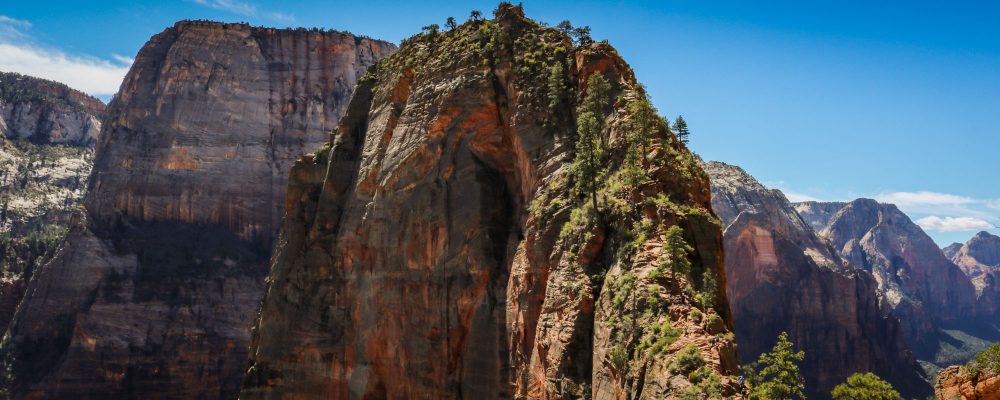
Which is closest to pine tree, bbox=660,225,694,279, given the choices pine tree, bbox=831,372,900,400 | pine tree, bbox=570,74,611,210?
pine tree, bbox=570,74,611,210

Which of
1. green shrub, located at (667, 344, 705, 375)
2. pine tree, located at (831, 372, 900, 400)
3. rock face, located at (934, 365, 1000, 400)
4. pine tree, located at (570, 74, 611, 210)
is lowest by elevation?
pine tree, located at (831, 372, 900, 400)

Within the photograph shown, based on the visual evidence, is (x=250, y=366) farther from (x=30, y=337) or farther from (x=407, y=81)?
(x=30, y=337)

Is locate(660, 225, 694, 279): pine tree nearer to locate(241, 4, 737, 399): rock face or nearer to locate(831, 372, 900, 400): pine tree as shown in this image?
locate(241, 4, 737, 399): rock face

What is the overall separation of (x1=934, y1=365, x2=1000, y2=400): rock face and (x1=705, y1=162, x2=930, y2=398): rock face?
104617mm

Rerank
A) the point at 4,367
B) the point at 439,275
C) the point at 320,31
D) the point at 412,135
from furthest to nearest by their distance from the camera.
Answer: the point at 320,31 → the point at 4,367 → the point at 412,135 → the point at 439,275

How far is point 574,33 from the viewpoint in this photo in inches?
2366

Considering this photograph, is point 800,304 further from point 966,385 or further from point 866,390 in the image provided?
point 966,385

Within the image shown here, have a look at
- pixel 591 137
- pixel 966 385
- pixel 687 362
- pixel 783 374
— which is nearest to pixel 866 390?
pixel 783 374

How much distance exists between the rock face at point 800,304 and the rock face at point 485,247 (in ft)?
321

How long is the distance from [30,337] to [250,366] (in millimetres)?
84722

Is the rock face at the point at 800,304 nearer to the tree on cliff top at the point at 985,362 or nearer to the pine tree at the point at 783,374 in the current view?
the pine tree at the point at 783,374

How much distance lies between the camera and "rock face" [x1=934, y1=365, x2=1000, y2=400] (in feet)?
143

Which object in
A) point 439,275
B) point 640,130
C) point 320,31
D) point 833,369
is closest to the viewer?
point 640,130

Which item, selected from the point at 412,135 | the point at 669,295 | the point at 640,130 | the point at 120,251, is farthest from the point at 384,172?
the point at 120,251
